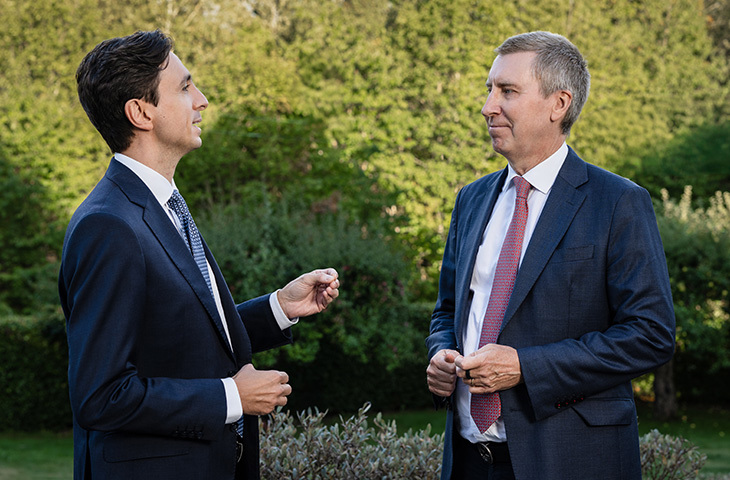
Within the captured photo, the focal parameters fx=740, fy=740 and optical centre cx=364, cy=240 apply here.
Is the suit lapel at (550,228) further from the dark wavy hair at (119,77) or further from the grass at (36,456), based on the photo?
the grass at (36,456)

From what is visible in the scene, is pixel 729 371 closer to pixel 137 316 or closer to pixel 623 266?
pixel 623 266

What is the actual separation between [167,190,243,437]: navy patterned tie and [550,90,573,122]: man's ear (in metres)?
1.33

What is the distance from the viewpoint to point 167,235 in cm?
224

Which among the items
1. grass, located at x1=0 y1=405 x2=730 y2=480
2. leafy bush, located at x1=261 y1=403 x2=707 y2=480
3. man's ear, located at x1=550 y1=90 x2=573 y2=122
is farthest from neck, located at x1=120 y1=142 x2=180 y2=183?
grass, located at x1=0 y1=405 x2=730 y2=480

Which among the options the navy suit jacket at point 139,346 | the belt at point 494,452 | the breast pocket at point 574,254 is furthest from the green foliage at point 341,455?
the breast pocket at point 574,254

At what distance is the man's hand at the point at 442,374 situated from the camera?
259 cm

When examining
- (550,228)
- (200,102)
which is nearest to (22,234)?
(200,102)

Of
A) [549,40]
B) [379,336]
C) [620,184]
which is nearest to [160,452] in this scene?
[620,184]

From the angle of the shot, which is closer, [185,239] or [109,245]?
[109,245]

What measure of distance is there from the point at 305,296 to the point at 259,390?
2.15 feet

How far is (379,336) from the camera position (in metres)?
11.1

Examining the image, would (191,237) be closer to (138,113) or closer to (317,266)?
(138,113)

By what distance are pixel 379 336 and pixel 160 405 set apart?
9.14m

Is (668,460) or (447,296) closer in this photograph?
(447,296)
